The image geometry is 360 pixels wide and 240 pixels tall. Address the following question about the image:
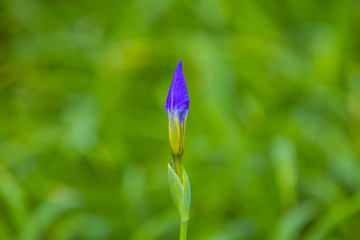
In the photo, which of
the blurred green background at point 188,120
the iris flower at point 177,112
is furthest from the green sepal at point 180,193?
the blurred green background at point 188,120

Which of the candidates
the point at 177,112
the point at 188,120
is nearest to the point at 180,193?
the point at 177,112

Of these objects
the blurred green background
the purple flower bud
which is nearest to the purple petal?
the purple flower bud

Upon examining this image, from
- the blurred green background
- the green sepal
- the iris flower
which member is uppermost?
the blurred green background

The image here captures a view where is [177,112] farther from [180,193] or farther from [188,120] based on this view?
[188,120]

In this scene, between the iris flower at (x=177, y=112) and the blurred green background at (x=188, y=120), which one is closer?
the iris flower at (x=177, y=112)

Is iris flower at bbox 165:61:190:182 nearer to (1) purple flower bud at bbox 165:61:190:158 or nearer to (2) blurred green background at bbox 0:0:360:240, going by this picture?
(1) purple flower bud at bbox 165:61:190:158

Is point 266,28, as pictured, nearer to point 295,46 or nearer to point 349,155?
point 295,46

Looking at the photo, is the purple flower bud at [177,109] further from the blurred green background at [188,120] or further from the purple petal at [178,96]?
the blurred green background at [188,120]
